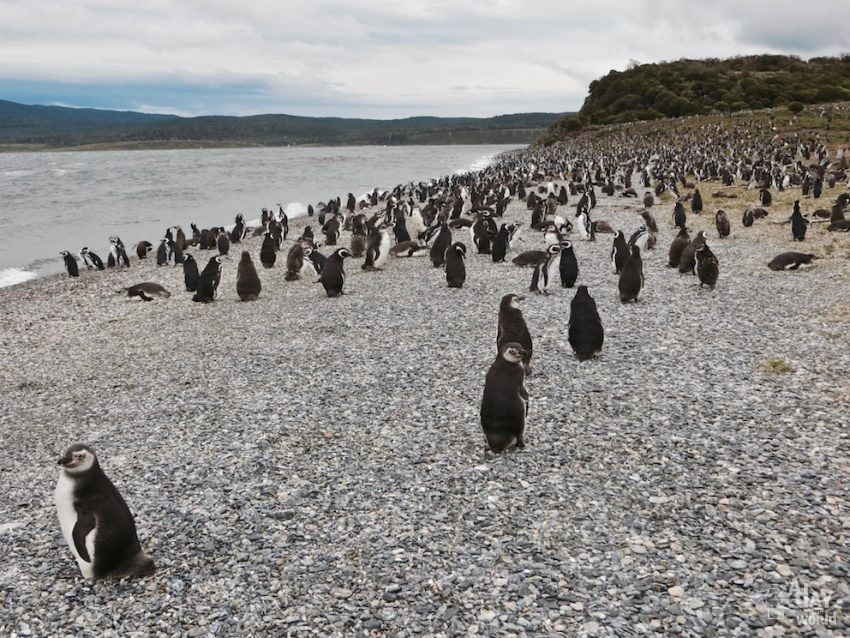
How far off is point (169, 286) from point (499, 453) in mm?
16326

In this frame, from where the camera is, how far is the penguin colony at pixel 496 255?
5.62 meters

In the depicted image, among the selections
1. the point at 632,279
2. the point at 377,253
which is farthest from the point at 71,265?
the point at 632,279

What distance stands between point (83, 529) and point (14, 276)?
23884 mm

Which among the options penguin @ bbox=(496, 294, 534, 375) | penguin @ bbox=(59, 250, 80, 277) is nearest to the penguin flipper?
penguin @ bbox=(496, 294, 534, 375)

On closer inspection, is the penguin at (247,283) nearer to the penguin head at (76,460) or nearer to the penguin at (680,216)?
the penguin head at (76,460)

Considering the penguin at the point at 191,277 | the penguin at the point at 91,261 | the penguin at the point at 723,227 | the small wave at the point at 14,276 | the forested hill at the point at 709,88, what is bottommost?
the small wave at the point at 14,276

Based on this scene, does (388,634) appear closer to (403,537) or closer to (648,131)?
(403,537)

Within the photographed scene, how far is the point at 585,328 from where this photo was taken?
10.3 m

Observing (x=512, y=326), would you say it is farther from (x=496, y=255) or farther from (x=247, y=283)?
(x=496, y=255)

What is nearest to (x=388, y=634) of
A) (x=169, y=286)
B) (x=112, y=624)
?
(x=112, y=624)

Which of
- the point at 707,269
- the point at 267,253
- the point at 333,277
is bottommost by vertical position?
the point at 267,253

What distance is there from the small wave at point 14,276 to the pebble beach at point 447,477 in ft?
40.4

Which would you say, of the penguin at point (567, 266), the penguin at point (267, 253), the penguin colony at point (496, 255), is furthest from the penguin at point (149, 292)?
the penguin at point (567, 266)

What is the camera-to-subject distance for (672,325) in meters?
12.2
